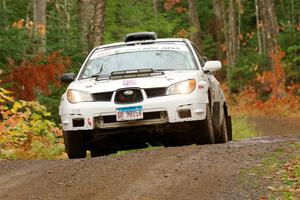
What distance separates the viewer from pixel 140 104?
10.3 meters

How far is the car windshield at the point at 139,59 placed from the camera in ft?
37.6

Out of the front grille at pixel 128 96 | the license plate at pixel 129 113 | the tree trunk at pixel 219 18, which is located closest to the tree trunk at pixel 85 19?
the front grille at pixel 128 96

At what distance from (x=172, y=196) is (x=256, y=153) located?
251cm

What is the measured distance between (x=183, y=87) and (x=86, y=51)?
7.05 meters

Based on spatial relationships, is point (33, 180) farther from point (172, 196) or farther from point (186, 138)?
point (186, 138)

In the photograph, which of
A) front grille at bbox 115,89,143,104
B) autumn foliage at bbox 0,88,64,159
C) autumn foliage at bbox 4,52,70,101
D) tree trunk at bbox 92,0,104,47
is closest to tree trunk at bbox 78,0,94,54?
tree trunk at bbox 92,0,104,47

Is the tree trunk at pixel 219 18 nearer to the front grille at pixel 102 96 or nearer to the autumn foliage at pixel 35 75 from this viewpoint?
the autumn foliage at pixel 35 75

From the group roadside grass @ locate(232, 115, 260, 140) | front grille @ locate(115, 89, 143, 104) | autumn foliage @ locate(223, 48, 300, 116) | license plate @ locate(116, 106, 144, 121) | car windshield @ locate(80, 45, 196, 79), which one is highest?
car windshield @ locate(80, 45, 196, 79)

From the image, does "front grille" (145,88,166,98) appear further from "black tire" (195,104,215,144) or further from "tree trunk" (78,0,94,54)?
"tree trunk" (78,0,94,54)

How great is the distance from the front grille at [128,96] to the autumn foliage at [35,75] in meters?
5.17

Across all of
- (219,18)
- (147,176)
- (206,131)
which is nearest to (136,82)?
(206,131)

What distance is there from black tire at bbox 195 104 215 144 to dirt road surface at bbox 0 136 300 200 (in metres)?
0.75

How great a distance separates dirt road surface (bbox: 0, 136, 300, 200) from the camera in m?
6.75

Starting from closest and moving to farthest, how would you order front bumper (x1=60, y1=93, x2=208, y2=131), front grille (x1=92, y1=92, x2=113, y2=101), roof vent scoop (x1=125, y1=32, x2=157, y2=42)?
front bumper (x1=60, y1=93, x2=208, y2=131) → front grille (x1=92, y1=92, x2=113, y2=101) → roof vent scoop (x1=125, y1=32, x2=157, y2=42)
